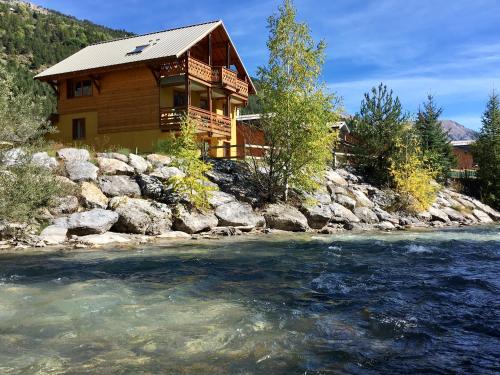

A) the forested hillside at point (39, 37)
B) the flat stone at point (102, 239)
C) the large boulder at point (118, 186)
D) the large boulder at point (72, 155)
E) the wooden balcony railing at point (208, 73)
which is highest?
the forested hillside at point (39, 37)

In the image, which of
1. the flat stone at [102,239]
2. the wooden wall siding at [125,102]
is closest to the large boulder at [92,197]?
the flat stone at [102,239]

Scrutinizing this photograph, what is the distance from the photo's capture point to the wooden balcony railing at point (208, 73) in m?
28.4

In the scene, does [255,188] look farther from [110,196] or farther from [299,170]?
[110,196]

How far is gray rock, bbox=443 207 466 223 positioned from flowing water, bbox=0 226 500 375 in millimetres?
18172

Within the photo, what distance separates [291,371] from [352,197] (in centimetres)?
2307

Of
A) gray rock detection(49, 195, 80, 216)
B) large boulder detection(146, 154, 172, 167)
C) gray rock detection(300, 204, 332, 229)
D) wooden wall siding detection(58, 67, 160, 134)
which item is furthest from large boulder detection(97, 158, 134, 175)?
gray rock detection(300, 204, 332, 229)

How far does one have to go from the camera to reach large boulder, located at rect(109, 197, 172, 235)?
1750 centimetres

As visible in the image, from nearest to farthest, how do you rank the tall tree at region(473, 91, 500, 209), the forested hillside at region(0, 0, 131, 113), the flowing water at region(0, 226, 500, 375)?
the flowing water at region(0, 226, 500, 375) → the tall tree at region(473, 91, 500, 209) → the forested hillside at region(0, 0, 131, 113)

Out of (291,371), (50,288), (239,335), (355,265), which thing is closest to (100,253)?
(50,288)

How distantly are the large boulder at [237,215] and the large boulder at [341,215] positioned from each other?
14.9 feet

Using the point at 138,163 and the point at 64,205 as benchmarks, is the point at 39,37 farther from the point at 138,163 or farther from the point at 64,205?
the point at 64,205

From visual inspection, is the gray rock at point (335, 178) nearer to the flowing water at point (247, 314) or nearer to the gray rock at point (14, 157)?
the flowing water at point (247, 314)

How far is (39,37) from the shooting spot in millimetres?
122875

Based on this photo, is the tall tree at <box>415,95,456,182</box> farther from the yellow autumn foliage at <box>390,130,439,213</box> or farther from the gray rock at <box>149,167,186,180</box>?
the gray rock at <box>149,167,186,180</box>
